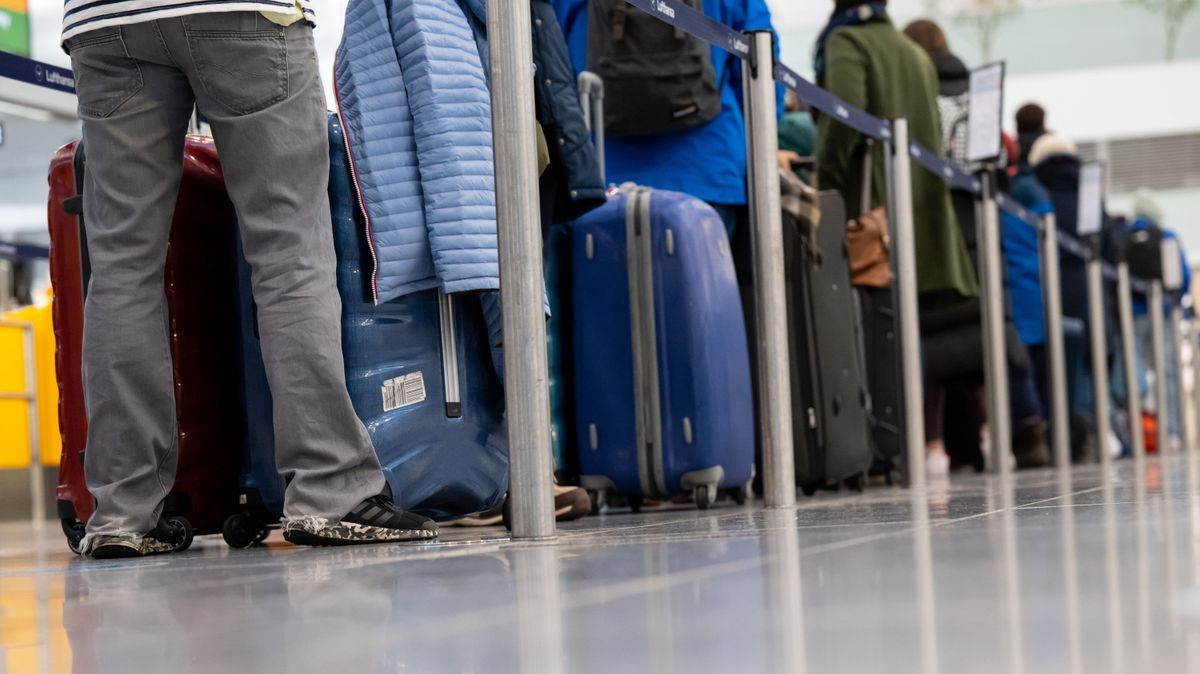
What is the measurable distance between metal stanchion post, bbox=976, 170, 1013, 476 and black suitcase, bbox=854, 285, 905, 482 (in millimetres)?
819

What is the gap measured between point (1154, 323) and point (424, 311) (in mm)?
8318

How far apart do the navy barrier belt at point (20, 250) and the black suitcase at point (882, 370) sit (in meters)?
3.08

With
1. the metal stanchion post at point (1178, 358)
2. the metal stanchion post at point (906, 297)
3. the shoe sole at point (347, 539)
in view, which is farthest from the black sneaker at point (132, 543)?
the metal stanchion post at point (1178, 358)

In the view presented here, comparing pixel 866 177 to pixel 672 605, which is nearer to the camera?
pixel 672 605

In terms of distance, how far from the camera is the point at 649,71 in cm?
394

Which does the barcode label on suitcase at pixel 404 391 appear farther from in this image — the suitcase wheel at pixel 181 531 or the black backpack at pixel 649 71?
the black backpack at pixel 649 71

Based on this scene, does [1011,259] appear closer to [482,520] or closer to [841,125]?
[841,125]

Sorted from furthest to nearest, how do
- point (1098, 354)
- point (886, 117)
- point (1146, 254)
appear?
point (1146, 254), point (1098, 354), point (886, 117)

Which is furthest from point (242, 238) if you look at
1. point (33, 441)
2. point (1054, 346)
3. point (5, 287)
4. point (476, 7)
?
point (5, 287)

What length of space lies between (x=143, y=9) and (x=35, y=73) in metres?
0.97

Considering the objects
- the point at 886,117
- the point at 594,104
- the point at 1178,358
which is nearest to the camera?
the point at 594,104

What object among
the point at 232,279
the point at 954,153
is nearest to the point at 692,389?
the point at 232,279

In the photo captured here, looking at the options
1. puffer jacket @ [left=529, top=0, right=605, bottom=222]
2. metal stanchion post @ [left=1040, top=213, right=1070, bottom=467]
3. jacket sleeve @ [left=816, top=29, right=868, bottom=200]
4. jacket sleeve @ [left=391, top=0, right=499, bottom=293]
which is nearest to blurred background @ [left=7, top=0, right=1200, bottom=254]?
metal stanchion post @ [left=1040, top=213, right=1070, bottom=467]

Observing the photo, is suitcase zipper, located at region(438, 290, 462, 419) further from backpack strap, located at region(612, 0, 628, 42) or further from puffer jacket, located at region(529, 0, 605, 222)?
backpack strap, located at region(612, 0, 628, 42)
